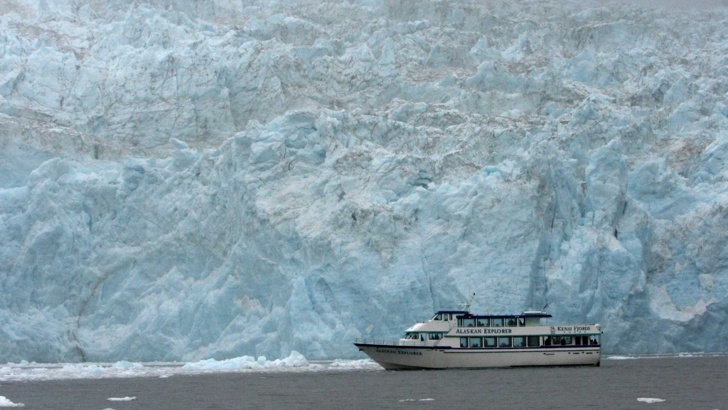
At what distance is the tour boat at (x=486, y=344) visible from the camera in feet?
101

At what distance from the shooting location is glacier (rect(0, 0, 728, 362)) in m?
33.2

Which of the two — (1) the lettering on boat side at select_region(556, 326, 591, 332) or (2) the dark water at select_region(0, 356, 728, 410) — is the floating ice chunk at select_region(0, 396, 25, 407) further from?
A: (1) the lettering on boat side at select_region(556, 326, 591, 332)

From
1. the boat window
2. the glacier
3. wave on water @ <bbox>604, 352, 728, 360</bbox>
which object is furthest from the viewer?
wave on water @ <bbox>604, 352, 728, 360</bbox>

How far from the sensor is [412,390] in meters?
23.4

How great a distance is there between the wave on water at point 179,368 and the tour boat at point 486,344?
123cm

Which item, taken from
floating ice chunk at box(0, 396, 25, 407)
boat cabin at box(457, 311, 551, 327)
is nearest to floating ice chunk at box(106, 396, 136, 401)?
floating ice chunk at box(0, 396, 25, 407)

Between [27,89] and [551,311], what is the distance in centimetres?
2055

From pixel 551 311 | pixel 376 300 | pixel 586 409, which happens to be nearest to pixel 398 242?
pixel 376 300

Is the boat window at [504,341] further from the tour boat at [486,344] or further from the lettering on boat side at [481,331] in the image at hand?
the lettering on boat side at [481,331]

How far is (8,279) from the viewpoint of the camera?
3453 centimetres

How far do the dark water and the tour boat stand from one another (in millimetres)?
910

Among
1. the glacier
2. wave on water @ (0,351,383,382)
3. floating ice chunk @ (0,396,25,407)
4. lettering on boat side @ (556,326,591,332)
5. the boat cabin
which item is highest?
the glacier

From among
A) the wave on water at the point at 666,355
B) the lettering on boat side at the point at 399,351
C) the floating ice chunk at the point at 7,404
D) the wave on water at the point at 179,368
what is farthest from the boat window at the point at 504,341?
the floating ice chunk at the point at 7,404

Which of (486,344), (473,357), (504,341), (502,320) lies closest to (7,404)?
(473,357)
